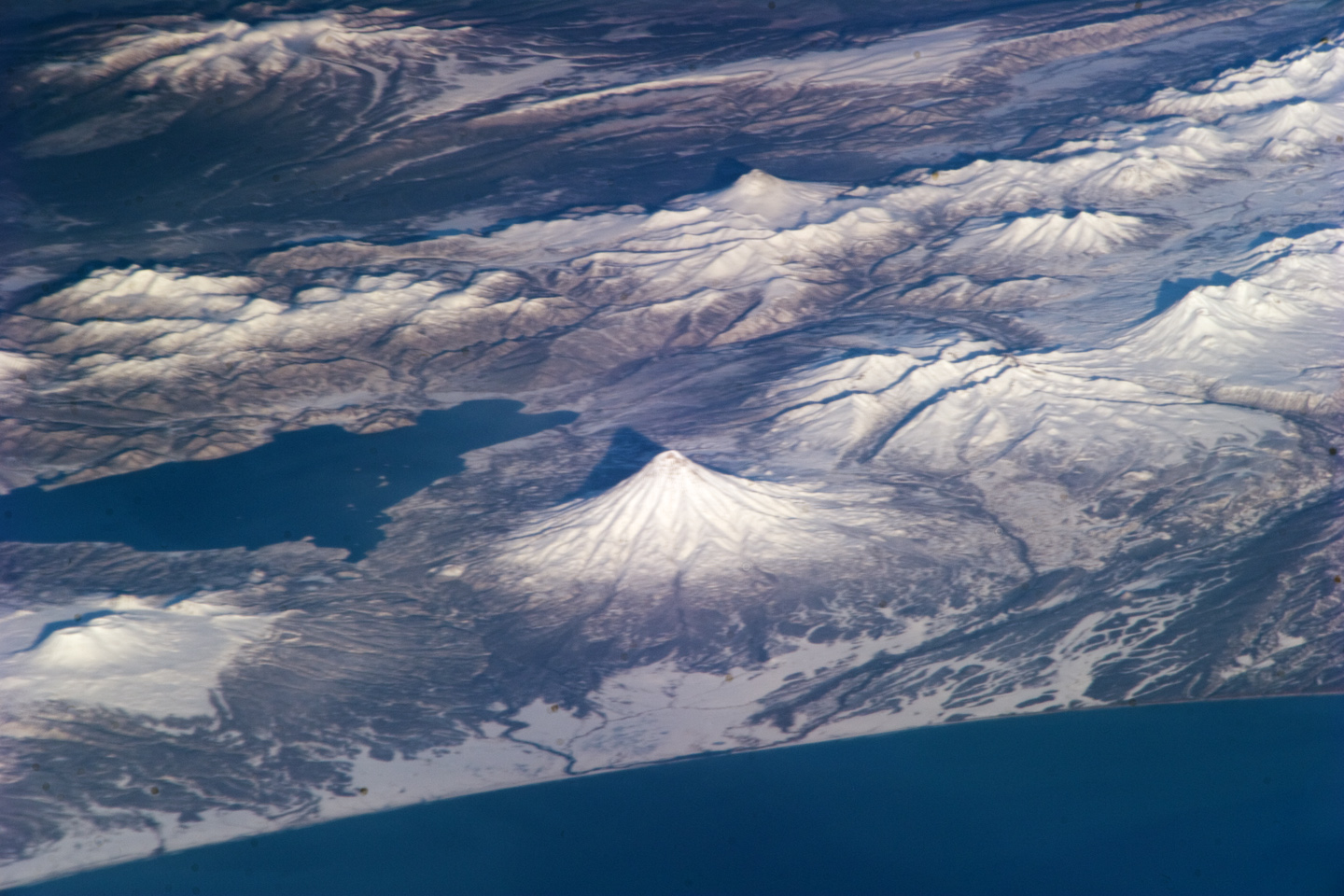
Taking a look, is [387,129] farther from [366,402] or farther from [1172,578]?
[1172,578]

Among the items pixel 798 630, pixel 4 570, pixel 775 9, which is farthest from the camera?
pixel 775 9

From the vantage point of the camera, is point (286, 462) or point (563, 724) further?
point (286, 462)

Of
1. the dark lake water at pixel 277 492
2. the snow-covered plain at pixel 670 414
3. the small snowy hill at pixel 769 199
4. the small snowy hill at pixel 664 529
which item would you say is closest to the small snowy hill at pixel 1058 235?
the snow-covered plain at pixel 670 414

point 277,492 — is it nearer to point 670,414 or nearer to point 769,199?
point 670,414

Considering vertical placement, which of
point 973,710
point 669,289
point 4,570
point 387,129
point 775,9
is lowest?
point 973,710

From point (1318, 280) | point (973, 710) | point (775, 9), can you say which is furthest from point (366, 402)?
point (775, 9)

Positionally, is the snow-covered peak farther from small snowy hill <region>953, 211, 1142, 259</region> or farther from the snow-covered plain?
small snowy hill <region>953, 211, 1142, 259</region>

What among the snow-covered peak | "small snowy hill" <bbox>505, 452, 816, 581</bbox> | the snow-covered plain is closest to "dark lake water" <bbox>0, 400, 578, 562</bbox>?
the snow-covered plain
